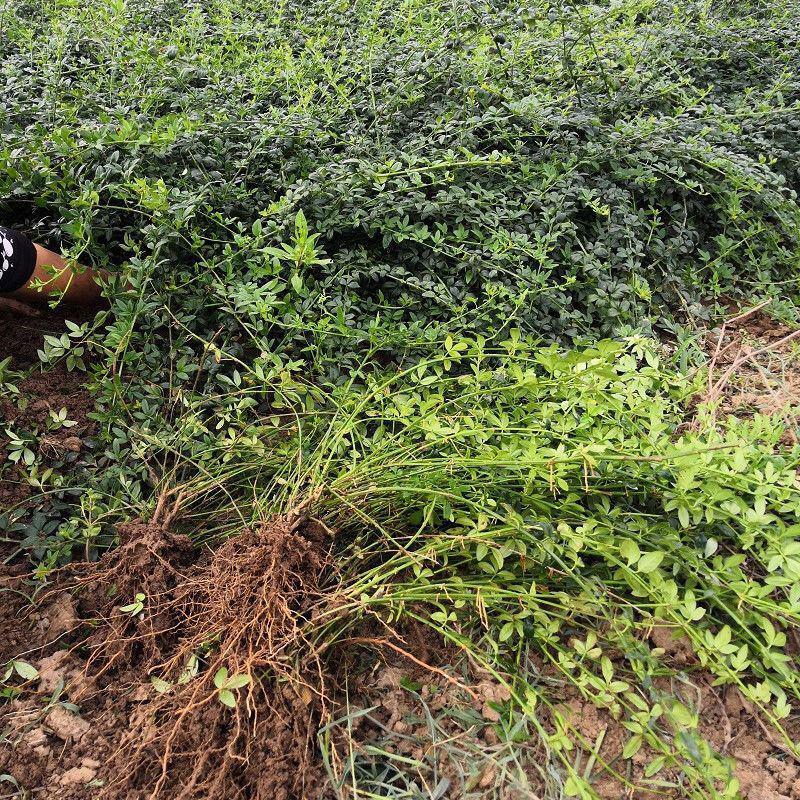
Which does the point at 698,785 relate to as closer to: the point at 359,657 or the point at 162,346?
the point at 359,657

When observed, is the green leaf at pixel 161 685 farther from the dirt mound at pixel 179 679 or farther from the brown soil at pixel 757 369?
the brown soil at pixel 757 369

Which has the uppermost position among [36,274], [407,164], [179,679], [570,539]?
[36,274]

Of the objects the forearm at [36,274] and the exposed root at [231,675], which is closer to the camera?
the exposed root at [231,675]

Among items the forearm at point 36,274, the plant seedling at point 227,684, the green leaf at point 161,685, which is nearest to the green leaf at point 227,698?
the plant seedling at point 227,684

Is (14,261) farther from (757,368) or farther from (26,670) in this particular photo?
(757,368)

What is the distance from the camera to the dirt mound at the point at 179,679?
149cm

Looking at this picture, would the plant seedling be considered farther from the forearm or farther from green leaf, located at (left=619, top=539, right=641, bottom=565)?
the forearm

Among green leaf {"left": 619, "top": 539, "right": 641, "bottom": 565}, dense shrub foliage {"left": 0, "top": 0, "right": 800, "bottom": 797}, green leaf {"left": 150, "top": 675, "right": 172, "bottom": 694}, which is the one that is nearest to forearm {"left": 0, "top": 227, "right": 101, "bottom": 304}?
dense shrub foliage {"left": 0, "top": 0, "right": 800, "bottom": 797}

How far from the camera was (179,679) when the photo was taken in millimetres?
1596

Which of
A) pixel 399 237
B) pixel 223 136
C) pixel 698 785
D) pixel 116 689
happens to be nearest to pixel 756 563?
pixel 698 785

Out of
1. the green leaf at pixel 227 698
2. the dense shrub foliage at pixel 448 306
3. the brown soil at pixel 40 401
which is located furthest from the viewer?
the brown soil at pixel 40 401

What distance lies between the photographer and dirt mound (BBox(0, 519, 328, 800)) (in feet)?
4.89

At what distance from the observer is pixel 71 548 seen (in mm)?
1926

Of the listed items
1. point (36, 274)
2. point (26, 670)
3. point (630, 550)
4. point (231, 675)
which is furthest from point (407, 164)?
point (26, 670)
